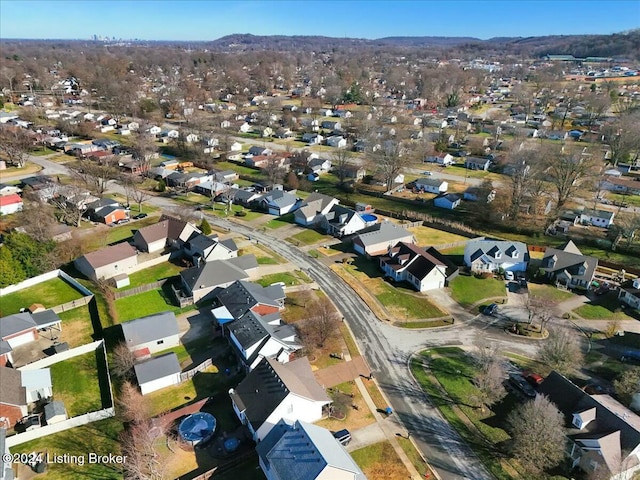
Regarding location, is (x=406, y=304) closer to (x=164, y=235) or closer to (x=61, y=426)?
(x=61, y=426)

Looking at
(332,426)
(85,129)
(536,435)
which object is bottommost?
(332,426)

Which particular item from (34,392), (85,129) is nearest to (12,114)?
(85,129)

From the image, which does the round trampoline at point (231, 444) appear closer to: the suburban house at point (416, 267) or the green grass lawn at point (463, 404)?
the green grass lawn at point (463, 404)

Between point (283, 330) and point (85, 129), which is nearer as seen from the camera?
point (283, 330)

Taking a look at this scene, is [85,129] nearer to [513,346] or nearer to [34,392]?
[34,392]

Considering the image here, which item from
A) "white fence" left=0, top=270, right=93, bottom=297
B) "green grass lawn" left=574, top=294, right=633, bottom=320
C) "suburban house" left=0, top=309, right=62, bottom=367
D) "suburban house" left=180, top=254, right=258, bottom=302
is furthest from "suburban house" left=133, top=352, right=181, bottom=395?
"green grass lawn" left=574, top=294, right=633, bottom=320

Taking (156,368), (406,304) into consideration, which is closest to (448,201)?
(406,304)
